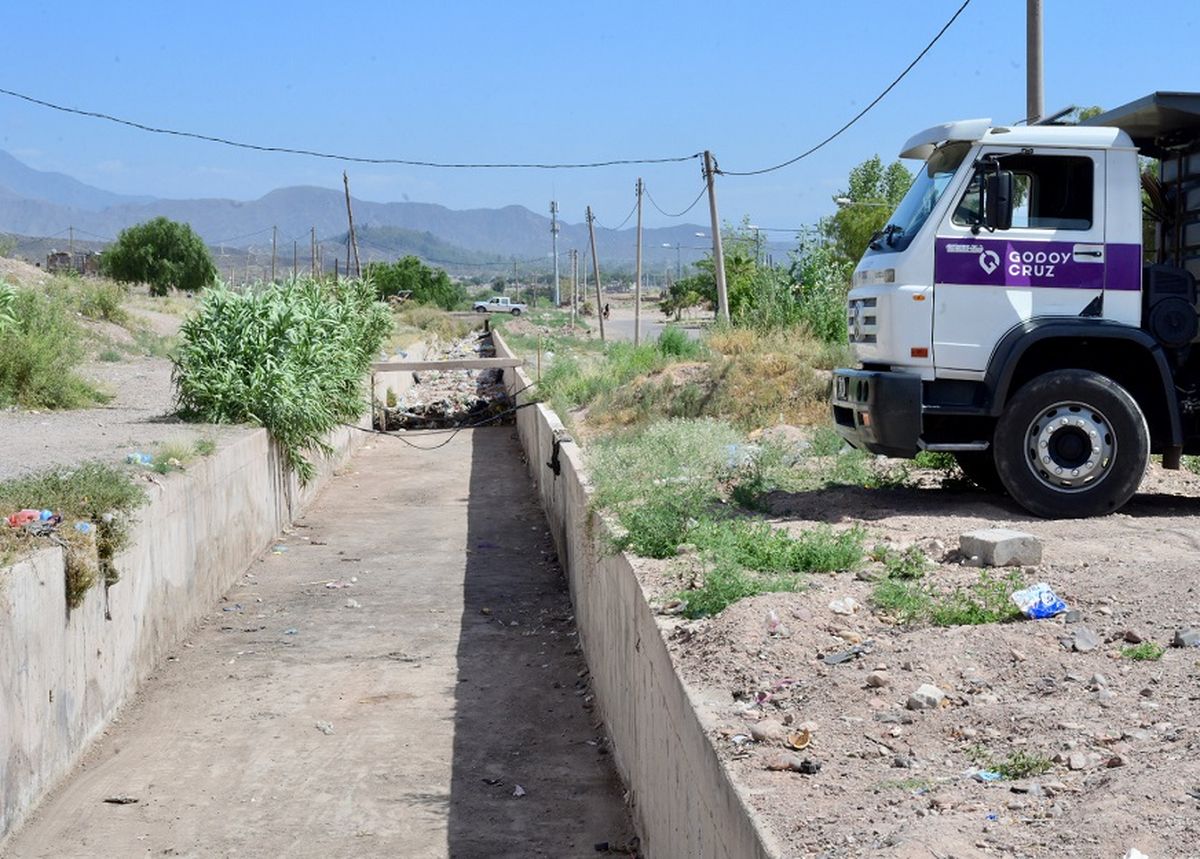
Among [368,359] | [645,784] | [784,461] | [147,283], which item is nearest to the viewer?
[645,784]

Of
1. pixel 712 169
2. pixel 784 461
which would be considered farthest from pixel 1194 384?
pixel 712 169

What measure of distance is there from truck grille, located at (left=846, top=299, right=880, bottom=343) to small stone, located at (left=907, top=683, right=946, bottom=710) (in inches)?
206

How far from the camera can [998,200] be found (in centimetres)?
969

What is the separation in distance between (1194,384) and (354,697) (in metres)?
6.71

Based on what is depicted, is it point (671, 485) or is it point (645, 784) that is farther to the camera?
point (671, 485)

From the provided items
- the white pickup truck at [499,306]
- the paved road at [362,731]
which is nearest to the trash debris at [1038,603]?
the paved road at [362,731]

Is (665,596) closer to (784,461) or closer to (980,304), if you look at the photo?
(980,304)

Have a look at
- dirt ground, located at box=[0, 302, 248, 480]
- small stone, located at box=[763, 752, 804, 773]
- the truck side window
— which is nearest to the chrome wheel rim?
the truck side window

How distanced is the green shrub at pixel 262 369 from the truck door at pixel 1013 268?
9.75m

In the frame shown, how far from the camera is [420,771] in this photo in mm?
8781

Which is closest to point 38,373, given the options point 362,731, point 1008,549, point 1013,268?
point 362,731

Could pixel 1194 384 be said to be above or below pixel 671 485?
above

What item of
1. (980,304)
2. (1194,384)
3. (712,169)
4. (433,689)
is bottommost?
(433,689)

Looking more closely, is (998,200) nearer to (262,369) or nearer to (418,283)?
(262,369)
